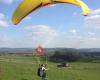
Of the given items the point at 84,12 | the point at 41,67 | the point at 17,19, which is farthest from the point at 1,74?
the point at 84,12

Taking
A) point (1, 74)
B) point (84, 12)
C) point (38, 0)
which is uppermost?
point (38, 0)

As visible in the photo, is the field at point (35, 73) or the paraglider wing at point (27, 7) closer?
the paraglider wing at point (27, 7)

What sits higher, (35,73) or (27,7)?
(27,7)

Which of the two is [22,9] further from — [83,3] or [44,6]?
[83,3]

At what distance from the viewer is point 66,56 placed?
288ft

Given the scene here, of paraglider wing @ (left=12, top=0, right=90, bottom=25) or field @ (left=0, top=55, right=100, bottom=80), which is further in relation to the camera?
field @ (left=0, top=55, right=100, bottom=80)

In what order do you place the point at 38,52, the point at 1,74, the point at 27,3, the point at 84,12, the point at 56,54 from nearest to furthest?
the point at 84,12 < the point at 27,3 < the point at 38,52 < the point at 1,74 < the point at 56,54

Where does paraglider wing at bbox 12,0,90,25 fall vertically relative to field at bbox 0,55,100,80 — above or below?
above

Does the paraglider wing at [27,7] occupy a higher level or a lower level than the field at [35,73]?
higher

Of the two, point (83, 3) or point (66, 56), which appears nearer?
point (83, 3)

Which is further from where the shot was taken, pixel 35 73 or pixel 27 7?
pixel 35 73

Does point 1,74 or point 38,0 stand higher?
point 38,0

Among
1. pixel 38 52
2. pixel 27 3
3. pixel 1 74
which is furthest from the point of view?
pixel 1 74

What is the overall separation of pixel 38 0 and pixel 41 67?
18.9 ft
